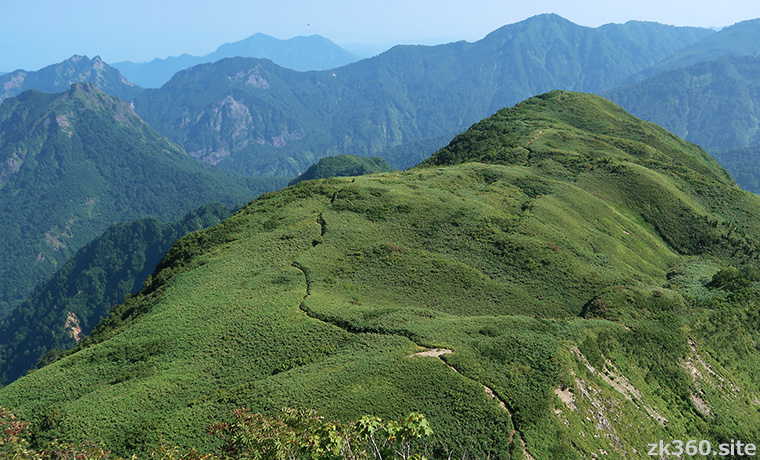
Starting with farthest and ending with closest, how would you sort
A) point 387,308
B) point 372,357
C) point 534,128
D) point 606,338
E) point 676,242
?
point 534,128 → point 676,242 → point 387,308 → point 606,338 → point 372,357

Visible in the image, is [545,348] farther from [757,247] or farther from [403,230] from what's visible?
[757,247]

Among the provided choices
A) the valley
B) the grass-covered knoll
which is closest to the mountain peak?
the grass-covered knoll

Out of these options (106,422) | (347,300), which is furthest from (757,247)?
(106,422)

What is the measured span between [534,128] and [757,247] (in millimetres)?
75675

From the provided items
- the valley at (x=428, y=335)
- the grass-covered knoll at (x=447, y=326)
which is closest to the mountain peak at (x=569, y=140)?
the grass-covered knoll at (x=447, y=326)

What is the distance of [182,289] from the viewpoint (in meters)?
61.9

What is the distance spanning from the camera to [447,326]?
47.0 meters

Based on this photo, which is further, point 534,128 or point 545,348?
point 534,128

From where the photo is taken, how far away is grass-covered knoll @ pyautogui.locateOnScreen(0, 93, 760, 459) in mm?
35344

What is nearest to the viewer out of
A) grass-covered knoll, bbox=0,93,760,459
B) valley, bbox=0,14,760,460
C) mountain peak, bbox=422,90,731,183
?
valley, bbox=0,14,760,460

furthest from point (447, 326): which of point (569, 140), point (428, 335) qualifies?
point (569, 140)

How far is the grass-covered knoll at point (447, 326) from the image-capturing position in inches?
1391

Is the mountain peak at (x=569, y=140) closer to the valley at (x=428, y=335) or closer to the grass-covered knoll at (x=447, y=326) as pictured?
the grass-covered knoll at (x=447, y=326)

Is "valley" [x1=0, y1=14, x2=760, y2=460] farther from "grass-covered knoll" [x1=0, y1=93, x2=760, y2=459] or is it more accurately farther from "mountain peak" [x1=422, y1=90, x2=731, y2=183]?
"mountain peak" [x1=422, y1=90, x2=731, y2=183]
